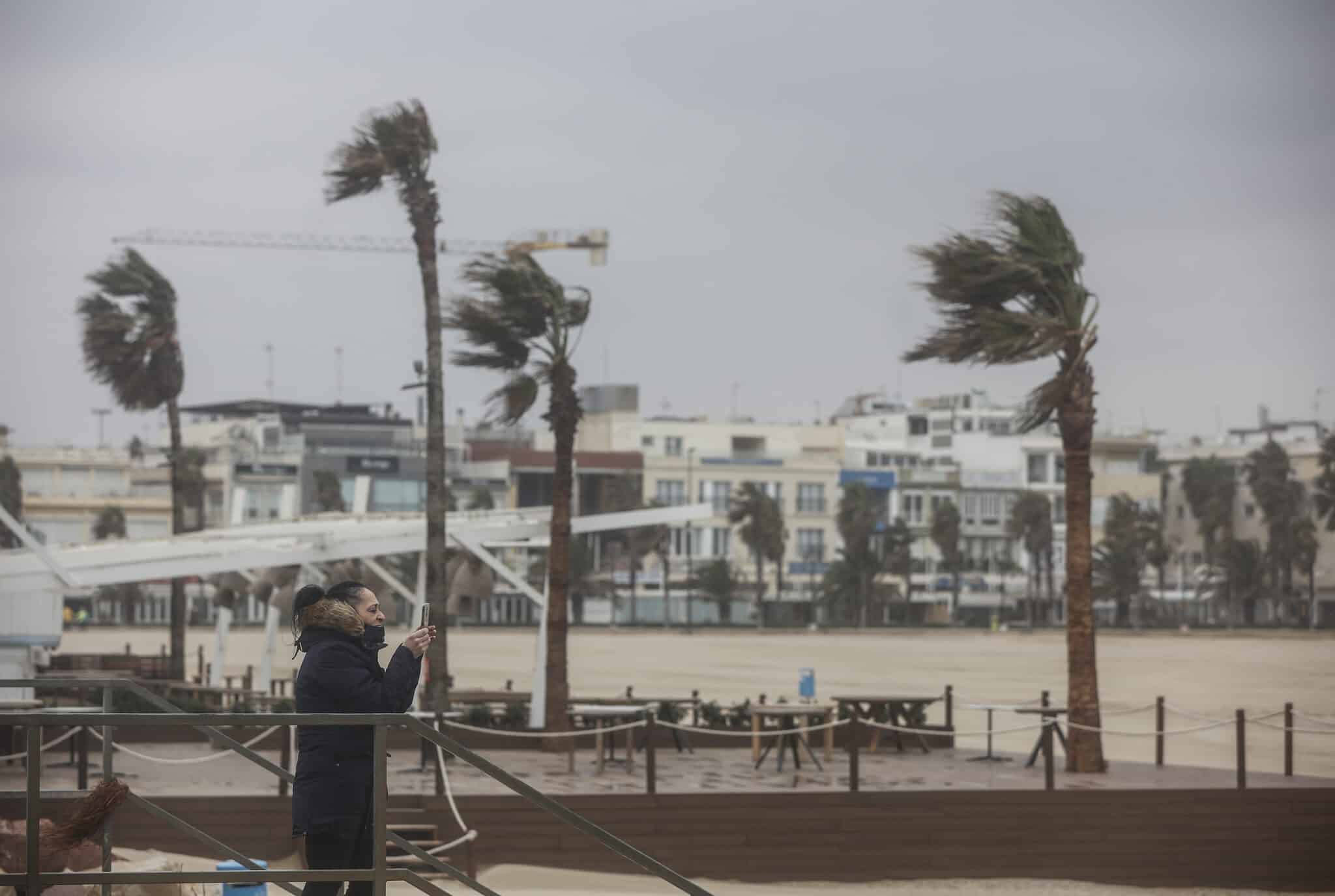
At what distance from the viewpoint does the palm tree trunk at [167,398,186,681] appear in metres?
29.1

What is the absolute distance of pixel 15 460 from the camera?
11350cm

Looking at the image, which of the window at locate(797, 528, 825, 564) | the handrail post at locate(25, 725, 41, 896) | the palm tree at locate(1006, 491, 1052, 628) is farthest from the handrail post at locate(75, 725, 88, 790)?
the window at locate(797, 528, 825, 564)

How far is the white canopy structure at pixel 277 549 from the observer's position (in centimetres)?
1978

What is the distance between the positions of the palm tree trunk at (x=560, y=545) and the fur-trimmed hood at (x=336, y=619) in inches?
523

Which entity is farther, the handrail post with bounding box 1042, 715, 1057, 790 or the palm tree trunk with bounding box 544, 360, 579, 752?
the palm tree trunk with bounding box 544, 360, 579, 752

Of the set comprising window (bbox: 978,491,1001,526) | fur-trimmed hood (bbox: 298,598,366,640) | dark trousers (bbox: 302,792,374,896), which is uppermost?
window (bbox: 978,491,1001,526)

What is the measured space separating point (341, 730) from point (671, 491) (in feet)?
334

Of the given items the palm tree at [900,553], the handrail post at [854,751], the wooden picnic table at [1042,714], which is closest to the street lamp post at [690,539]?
the palm tree at [900,553]

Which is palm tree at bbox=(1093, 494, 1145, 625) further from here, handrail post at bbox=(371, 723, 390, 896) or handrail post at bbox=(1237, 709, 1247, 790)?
handrail post at bbox=(371, 723, 390, 896)

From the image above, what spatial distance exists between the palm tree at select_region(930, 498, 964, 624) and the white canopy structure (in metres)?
85.5

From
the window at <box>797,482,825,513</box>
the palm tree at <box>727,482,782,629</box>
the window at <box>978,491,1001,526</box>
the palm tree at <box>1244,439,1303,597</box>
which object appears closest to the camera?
the palm tree at <box>727,482,782,629</box>

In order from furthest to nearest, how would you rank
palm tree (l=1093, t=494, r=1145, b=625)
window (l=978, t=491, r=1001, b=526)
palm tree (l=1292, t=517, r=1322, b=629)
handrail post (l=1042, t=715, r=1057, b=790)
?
window (l=978, t=491, r=1001, b=526) < palm tree (l=1093, t=494, r=1145, b=625) < palm tree (l=1292, t=517, r=1322, b=629) < handrail post (l=1042, t=715, r=1057, b=790)

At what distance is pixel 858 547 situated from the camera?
10462cm

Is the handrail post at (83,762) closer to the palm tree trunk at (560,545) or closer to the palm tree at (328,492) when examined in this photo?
the palm tree trunk at (560,545)
